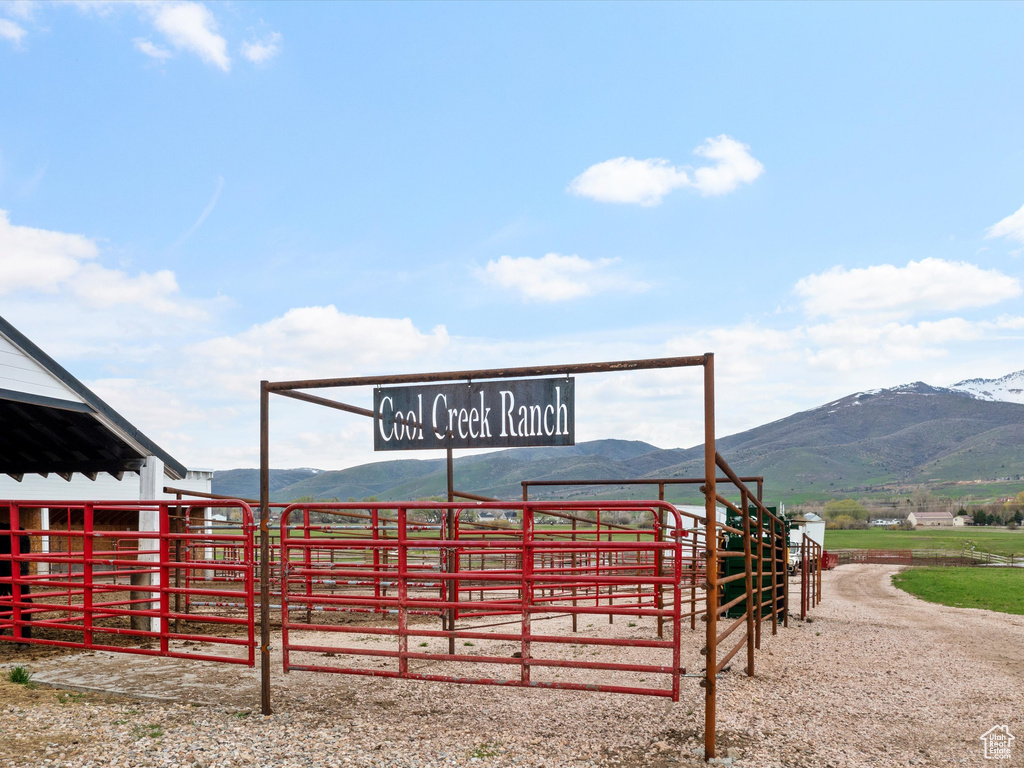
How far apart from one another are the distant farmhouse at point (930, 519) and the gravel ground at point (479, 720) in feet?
488

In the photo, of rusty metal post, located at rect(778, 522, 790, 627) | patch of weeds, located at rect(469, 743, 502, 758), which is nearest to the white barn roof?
patch of weeds, located at rect(469, 743, 502, 758)

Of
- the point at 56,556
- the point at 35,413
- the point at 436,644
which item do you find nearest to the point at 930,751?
the point at 436,644

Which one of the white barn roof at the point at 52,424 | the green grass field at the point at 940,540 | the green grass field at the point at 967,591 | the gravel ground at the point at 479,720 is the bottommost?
the green grass field at the point at 940,540

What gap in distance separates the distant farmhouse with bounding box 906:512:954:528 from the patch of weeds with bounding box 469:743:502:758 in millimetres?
152179

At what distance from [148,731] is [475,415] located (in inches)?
135

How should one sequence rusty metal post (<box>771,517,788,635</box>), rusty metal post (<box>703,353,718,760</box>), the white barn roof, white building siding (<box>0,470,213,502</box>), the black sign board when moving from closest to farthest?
rusty metal post (<box>703,353,718,760</box>) → the black sign board → the white barn roof → rusty metal post (<box>771,517,788,635</box>) → white building siding (<box>0,470,213,502</box>)

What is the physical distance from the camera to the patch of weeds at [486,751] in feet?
17.8

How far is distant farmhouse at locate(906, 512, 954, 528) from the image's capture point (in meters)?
142

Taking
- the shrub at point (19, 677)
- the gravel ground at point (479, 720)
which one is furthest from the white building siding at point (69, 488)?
the gravel ground at point (479, 720)

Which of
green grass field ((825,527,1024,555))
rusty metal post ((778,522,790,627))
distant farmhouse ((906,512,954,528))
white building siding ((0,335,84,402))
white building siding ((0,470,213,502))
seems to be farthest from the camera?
distant farmhouse ((906,512,954,528))

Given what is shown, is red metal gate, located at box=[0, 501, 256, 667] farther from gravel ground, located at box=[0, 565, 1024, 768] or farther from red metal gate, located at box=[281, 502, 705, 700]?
red metal gate, located at box=[281, 502, 705, 700]

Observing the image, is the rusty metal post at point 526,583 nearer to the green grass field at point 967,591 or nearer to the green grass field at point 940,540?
the green grass field at point 967,591

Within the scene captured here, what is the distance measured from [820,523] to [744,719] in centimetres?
3722

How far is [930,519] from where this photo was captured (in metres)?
148
